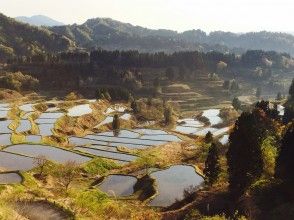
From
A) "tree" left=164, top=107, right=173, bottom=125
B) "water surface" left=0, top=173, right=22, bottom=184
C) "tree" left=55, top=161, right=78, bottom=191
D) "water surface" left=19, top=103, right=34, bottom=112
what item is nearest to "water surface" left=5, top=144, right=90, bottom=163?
"tree" left=55, top=161, right=78, bottom=191

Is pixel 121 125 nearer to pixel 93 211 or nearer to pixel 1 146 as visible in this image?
pixel 1 146

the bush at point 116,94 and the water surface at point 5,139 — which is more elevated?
the water surface at point 5,139

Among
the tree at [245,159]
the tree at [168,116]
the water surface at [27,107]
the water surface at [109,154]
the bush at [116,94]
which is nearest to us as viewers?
the tree at [245,159]

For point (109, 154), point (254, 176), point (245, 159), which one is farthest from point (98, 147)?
point (254, 176)

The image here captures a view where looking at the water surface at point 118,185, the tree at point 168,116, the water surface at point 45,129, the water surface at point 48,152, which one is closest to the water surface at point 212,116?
the tree at point 168,116

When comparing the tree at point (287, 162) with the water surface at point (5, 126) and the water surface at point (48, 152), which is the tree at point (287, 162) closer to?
the water surface at point (48, 152)

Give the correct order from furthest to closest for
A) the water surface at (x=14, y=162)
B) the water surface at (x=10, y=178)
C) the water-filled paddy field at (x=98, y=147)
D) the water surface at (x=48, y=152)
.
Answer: the water surface at (x=48, y=152) → the water surface at (x=14, y=162) → the water-filled paddy field at (x=98, y=147) → the water surface at (x=10, y=178)

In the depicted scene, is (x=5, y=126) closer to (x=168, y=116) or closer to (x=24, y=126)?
(x=24, y=126)

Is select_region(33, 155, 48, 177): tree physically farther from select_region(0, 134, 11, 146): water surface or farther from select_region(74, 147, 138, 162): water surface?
select_region(74, 147, 138, 162): water surface

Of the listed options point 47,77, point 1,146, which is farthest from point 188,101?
point 1,146
